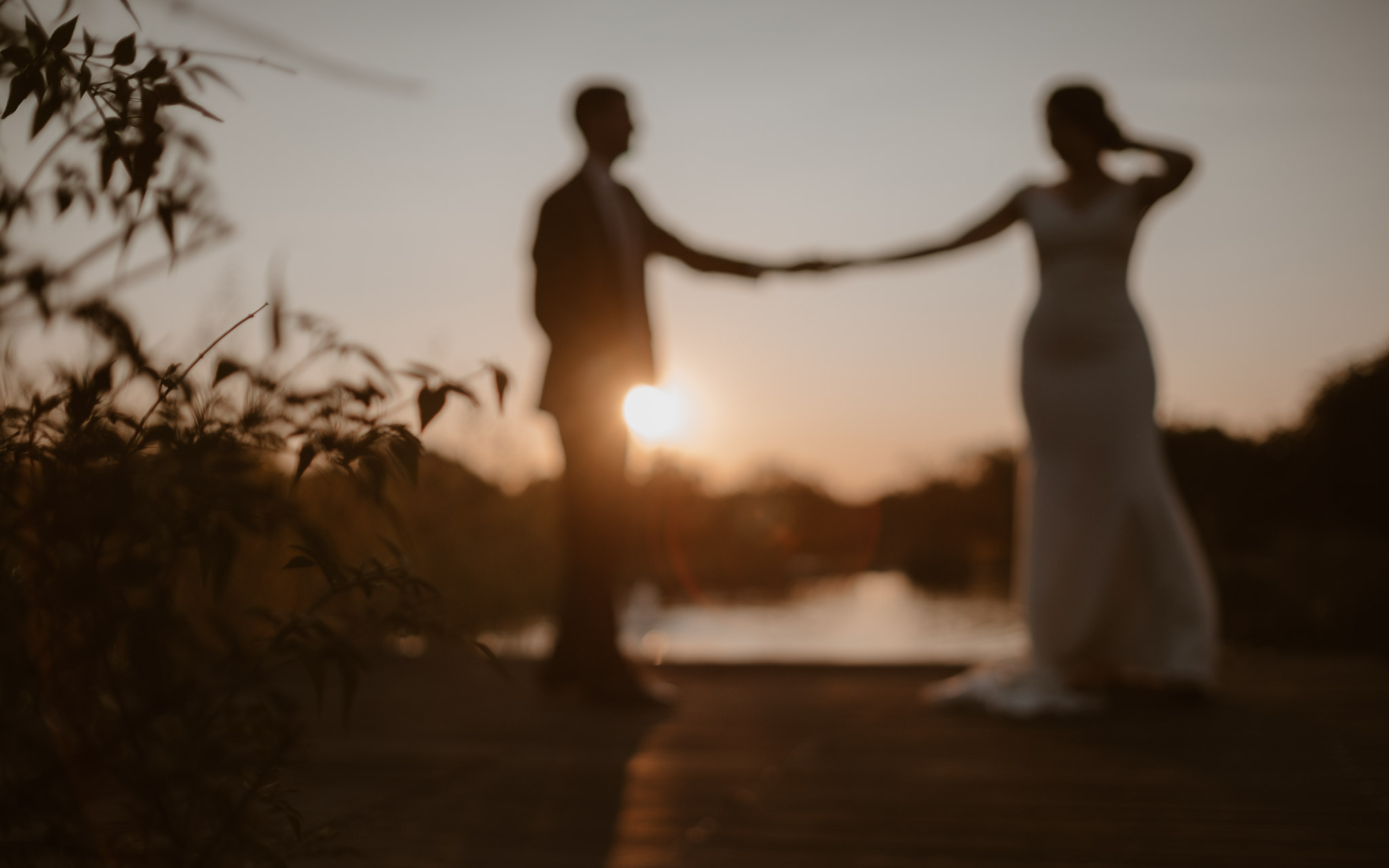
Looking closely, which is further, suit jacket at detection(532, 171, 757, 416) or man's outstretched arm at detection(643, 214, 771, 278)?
man's outstretched arm at detection(643, 214, 771, 278)

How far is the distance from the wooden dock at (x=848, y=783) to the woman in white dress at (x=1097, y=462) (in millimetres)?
257

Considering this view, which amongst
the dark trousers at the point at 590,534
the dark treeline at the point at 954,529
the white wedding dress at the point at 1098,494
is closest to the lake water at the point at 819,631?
the dark treeline at the point at 954,529

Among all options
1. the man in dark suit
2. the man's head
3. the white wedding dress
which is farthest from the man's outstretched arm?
the white wedding dress

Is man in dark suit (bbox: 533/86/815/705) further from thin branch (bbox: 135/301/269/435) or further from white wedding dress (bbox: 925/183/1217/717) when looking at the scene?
thin branch (bbox: 135/301/269/435)

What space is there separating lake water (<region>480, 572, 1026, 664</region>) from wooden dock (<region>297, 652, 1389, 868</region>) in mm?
1560

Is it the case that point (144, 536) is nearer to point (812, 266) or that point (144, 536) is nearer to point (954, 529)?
point (812, 266)

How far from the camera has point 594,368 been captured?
3.93m

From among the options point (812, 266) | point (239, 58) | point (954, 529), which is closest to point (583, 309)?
point (812, 266)

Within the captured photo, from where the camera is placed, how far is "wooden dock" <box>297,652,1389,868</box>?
78.8 inches

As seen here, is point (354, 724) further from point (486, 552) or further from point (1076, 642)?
point (486, 552)

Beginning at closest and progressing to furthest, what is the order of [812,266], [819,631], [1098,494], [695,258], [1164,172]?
[1164,172] < [1098,494] < [695,258] < [812,266] < [819,631]

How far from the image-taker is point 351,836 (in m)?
2.04

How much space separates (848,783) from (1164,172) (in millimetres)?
2556

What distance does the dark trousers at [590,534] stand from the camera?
396cm
